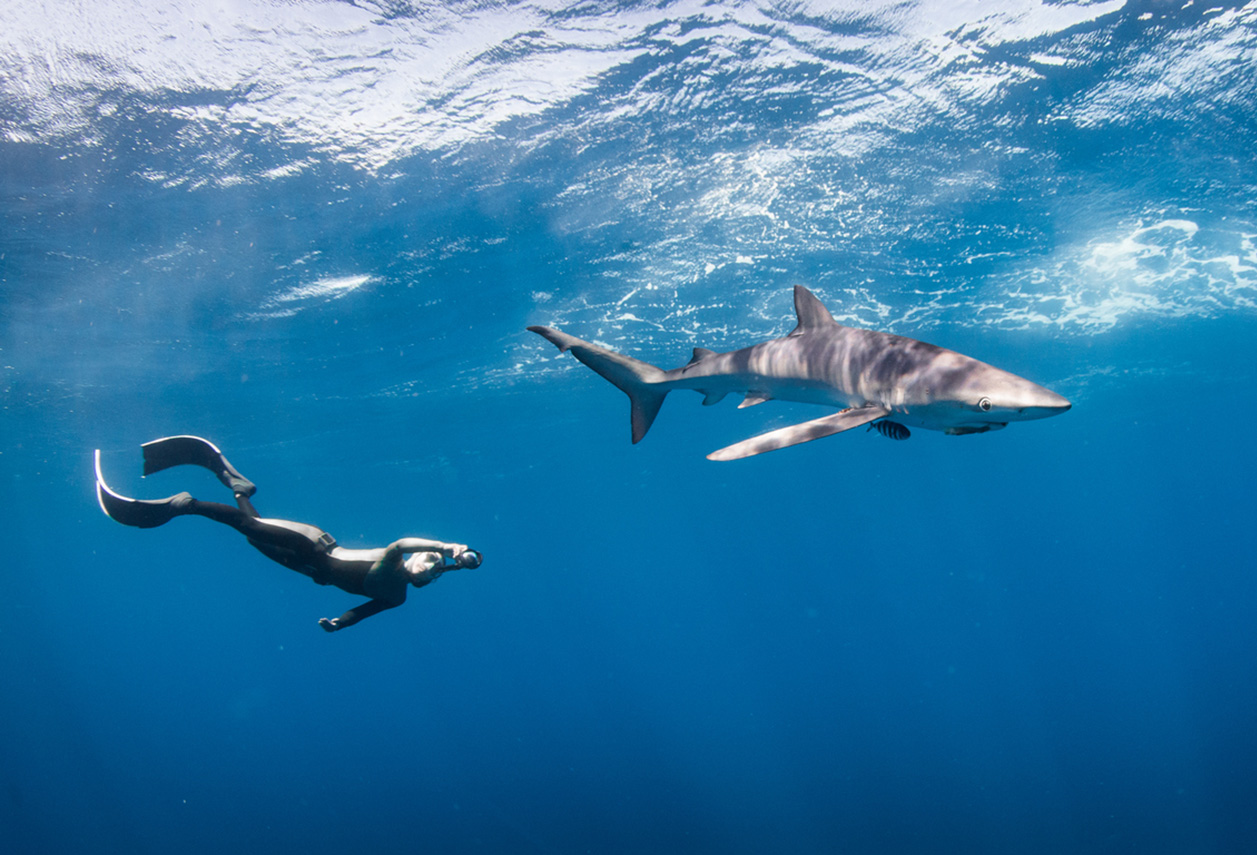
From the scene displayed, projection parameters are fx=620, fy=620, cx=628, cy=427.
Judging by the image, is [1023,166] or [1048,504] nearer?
[1023,166]

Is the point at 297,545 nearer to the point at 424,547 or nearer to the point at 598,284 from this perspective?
the point at 424,547

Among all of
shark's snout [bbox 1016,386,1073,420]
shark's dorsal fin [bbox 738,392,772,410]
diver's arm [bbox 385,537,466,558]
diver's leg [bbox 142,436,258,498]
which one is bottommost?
shark's snout [bbox 1016,386,1073,420]

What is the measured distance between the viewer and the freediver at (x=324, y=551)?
603 cm

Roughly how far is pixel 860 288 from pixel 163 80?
54.7 ft

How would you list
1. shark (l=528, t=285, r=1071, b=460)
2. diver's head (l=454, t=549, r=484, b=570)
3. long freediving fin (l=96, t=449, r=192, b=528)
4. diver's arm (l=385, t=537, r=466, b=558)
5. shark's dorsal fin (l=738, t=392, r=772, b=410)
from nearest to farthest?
1. shark (l=528, t=285, r=1071, b=460)
2. shark's dorsal fin (l=738, t=392, r=772, b=410)
3. diver's head (l=454, t=549, r=484, b=570)
4. diver's arm (l=385, t=537, r=466, b=558)
5. long freediving fin (l=96, t=449, r=192, b=528)

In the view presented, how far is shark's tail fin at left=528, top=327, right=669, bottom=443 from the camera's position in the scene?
5.42 metres

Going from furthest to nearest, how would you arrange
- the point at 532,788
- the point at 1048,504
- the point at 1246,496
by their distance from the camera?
the point at 1246,496 → the point at 1048,504 → the point at 532,788

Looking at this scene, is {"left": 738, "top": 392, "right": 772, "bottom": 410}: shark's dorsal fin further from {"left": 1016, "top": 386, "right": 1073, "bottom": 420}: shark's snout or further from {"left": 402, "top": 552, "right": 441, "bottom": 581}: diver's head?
{"left": 402, "top": 552, "right": 441, "bottom": 581}: diver's head

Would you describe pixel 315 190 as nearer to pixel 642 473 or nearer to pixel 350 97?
pixel 350 97

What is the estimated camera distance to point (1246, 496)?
107 metres

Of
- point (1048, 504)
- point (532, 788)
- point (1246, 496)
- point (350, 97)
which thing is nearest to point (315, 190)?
point (350, 97)

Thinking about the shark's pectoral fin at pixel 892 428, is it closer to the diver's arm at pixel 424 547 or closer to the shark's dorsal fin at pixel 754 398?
the shark's dorsal fin at pixel 754 398

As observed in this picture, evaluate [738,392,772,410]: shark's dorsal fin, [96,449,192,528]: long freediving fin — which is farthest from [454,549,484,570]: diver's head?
[96,449,192,528]: long freediving fin

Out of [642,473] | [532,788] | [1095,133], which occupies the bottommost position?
[532,788]
